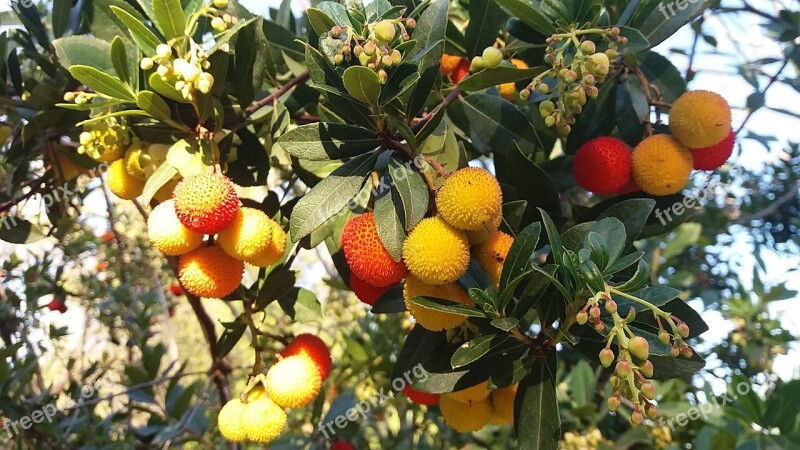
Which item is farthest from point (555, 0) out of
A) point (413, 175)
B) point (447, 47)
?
point (413, 175)

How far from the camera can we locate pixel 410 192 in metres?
0.84

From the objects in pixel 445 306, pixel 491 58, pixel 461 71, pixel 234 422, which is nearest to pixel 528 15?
pixel 491 58

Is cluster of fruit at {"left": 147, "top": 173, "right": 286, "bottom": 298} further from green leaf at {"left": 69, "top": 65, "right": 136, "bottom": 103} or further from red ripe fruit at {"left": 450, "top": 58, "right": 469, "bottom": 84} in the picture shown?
red ripe fruit at {"left": 450, "top": 58, "right": 469, "bottom": 84}

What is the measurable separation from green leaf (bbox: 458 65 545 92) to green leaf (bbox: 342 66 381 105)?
0.15 meters

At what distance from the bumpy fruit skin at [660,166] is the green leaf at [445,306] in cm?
44

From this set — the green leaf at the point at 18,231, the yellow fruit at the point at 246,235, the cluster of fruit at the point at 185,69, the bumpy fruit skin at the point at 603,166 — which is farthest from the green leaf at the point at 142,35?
the bumpy fruit skin at the point at 603,166

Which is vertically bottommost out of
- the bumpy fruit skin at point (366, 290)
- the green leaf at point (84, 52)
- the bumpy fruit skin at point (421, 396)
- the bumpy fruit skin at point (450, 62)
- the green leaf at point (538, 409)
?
the bumpy fruit skin at point (421, 396)

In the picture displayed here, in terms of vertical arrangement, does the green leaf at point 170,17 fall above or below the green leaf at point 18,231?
above

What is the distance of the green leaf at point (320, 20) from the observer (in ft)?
2.70

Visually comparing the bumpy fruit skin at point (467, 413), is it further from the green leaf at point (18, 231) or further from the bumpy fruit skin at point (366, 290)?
the green leaf at point (18, 231)

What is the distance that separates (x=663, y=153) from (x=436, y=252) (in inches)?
20.0

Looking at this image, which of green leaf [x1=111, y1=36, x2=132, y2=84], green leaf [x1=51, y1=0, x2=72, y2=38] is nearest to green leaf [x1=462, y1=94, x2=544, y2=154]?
green leaf [x1=111, y1=36, x2=132, y2=84]

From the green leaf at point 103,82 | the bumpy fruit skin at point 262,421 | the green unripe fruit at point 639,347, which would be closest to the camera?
the green unripe fruit at point 639,347

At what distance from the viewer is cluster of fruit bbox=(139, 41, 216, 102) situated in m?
0.86
